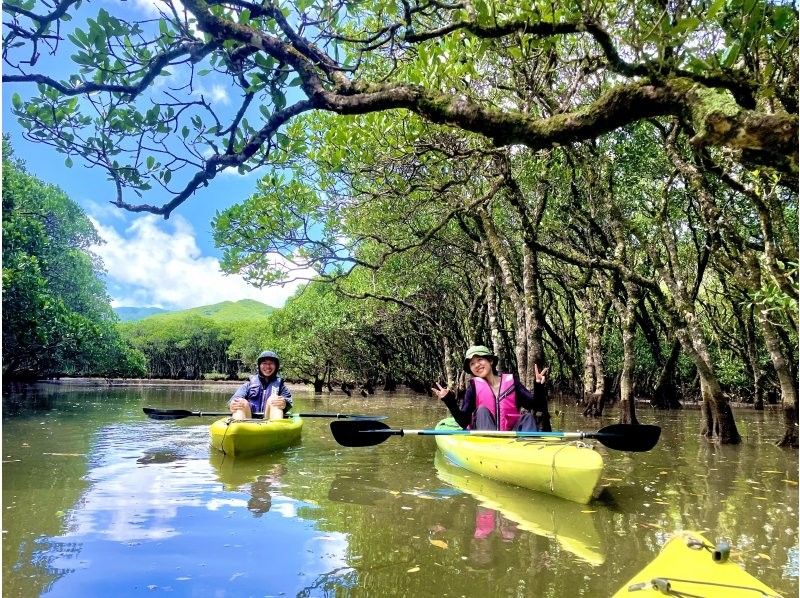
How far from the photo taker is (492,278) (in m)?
16.0

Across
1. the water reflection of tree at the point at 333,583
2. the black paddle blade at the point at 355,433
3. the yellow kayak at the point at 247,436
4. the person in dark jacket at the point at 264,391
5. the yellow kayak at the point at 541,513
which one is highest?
the person in dark jacket at the point at 264,391

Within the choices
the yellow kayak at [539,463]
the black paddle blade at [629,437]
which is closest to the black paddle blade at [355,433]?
the yellow kayak at [539,463]

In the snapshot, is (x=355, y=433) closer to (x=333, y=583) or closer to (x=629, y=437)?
(x=629, y=437)

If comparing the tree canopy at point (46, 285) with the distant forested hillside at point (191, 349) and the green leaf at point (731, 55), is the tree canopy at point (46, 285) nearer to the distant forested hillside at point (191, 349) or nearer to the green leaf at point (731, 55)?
the green leaf at point (731, 55)

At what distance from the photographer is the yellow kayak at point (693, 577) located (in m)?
2.80

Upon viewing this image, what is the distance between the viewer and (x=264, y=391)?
10719 millimetres

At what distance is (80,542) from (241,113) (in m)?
3.68

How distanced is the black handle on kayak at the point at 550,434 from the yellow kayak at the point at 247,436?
1914 millimetres

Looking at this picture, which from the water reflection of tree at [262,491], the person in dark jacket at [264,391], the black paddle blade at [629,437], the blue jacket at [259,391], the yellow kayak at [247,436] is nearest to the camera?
Answer: the water reflection of tree at [262,491]

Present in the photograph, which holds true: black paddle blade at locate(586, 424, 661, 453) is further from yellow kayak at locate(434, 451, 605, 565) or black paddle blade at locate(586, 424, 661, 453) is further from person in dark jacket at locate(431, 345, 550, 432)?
yellow kayak at locate(434, 451, 605, 565)

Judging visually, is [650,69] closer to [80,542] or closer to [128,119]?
[128,119]

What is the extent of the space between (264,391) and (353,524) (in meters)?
5.67

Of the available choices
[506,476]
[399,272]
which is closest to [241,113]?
[506,476]

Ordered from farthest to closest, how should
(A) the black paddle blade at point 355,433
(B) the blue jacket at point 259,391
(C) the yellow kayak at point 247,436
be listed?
(B) the blue jacket at point 259,391
(C) the yellow kayak at point 247,436
(A) the black paddle blade at point 355,433
